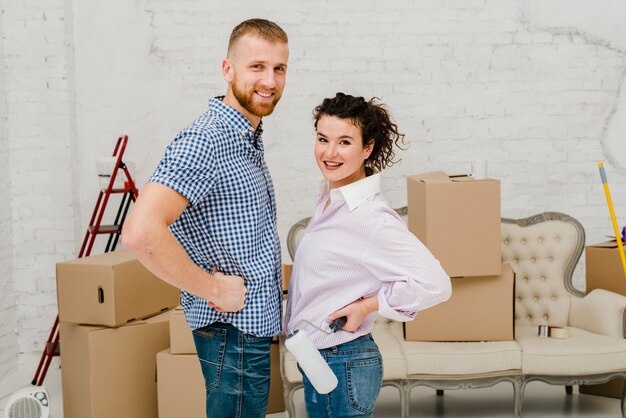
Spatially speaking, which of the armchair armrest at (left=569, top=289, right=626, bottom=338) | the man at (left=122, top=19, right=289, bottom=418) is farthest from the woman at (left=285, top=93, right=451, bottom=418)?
the armchair armrest at (left=569, top=289, right=626, bottom=338)

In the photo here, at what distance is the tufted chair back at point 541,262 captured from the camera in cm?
427

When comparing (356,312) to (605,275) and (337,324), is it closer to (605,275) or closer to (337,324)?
(337,324)

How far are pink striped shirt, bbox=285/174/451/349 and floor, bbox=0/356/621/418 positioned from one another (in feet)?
7.64

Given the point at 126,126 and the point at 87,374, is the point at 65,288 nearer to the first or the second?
the point at 87,374

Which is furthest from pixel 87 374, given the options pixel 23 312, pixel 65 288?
pixel 23 312

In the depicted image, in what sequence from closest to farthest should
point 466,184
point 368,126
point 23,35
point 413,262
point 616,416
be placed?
point 413,262
point 368,126
point 466,184
point 616,416
point 23,35

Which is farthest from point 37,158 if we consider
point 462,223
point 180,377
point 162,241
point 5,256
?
point 162,241

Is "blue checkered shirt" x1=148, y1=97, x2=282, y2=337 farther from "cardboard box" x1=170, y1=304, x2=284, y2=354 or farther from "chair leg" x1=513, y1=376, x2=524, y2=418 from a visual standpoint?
"chair leg" x1=513, y1=376, x2=524, y2=418

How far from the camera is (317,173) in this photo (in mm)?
4703

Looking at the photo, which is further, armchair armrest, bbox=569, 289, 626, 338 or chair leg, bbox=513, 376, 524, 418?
armchair armrest, bbox=569, 289, 626, 338

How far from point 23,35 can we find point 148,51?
70cm

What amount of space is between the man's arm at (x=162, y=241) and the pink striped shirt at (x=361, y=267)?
0.29 meters

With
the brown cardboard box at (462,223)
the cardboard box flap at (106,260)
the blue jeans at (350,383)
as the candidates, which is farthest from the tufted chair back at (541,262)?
the blue jeans at (350,383)

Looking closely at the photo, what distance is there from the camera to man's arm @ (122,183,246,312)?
1456 mm
